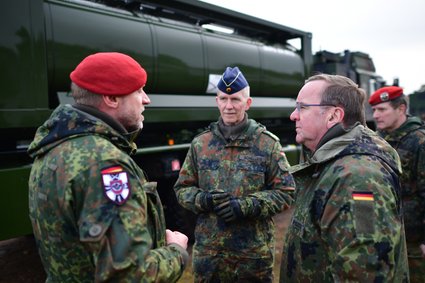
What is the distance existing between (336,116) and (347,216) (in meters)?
0.45

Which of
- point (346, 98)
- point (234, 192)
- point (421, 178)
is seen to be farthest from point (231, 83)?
point (421, 178)

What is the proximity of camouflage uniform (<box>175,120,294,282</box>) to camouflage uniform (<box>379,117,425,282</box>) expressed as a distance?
1.00m

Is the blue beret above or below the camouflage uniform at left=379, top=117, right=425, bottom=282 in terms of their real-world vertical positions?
above

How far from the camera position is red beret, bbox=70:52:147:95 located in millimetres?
1321

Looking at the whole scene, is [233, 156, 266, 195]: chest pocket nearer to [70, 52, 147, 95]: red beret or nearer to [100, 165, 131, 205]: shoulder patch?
[70, 52, 147, 95]: red beret

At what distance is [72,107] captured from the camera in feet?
4.32

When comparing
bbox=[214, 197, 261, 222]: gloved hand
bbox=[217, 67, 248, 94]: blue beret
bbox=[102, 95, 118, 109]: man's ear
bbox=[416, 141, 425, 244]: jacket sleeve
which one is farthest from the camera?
bbox=[416, 141, 425, 244]: jacket sleeve

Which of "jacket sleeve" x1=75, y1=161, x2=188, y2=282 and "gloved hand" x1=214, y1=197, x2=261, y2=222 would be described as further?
"gloved hand" x1=214, y1=197, x2=261, y2=222

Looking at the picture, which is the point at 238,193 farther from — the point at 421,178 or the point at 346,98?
the point at 421,178

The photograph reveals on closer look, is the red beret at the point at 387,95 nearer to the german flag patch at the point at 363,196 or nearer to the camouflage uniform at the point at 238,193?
the camouflage uniform at the point at 238,193

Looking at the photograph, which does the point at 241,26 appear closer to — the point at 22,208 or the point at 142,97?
the point at 22,208

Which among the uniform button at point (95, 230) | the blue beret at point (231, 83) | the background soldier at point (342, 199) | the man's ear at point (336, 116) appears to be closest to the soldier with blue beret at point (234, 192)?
the blue beret at point (231, 83)

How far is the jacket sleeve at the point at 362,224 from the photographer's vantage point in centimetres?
124

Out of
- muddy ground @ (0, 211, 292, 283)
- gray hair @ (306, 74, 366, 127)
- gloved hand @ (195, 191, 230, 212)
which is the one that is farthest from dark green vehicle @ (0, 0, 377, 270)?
gray hair @ (306, 74, 366, 127)
